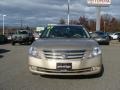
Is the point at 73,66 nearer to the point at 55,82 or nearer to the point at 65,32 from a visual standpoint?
the point at 55,82

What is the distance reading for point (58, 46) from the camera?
28.9ft

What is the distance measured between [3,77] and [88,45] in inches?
104

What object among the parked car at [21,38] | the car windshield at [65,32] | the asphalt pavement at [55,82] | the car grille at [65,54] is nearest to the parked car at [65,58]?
the car grille at [65,54]

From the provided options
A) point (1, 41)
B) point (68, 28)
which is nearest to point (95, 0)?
point (1, 41)

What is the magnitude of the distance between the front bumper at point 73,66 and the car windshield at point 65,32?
1.73m

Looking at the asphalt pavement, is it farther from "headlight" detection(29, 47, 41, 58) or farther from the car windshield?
the car windshield

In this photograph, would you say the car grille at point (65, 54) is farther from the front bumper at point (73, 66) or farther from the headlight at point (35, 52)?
the headlight at point (35, 52)

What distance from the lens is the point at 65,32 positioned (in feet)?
35.0

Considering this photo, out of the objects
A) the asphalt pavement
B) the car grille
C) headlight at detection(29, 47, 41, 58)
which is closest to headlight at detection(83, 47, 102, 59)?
the car grille

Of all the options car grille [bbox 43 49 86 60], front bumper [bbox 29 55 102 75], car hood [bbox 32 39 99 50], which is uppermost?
car hood [bbox 32 39 99 50]

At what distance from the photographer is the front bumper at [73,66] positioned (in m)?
8.63

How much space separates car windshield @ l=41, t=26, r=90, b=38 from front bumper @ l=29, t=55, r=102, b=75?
1727mm

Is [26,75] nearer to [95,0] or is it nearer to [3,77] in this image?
[3,77]

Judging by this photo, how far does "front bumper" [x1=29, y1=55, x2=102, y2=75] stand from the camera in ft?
28.3
